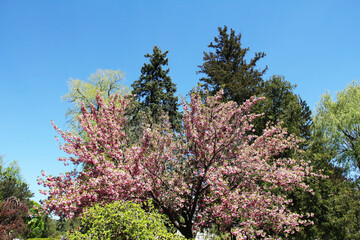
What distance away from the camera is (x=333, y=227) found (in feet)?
35.6

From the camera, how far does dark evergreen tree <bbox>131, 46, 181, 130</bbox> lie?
76.0 ft

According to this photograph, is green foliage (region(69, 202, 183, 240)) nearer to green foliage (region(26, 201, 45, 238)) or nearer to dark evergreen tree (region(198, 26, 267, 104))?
dark evergreen tree (region(198, 26, 267, 104))

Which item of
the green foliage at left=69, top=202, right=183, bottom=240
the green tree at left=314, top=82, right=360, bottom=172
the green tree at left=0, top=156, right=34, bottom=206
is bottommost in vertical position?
the green foliage at left=69, top=202, right=183, bottom=240

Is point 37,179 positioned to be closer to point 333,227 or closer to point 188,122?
point 188,122

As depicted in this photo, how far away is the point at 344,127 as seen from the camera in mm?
23484

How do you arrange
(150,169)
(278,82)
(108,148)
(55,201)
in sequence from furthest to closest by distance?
(278,82) → (108,148) → (150,169) → (55,201)

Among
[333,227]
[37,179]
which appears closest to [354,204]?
[333,227]

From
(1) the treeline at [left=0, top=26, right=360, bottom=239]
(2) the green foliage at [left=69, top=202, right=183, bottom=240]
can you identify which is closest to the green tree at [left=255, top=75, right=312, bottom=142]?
(1) the treeline at [left=0, top=26, right=360, bottom=239]

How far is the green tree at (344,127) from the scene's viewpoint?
22984 mm

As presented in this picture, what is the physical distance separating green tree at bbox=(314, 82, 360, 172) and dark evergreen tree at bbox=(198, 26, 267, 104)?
8.24 metres

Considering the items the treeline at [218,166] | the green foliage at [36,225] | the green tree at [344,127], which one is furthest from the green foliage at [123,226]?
the green foliage at [36,225]

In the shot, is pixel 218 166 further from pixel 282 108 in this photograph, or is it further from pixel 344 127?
pixel 344 127

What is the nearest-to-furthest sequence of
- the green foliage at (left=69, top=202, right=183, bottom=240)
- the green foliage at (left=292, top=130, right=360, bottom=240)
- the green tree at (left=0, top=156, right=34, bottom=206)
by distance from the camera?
the green foliage at (left=69, top=202, right=183, bottom=240)
the green foliage at (left=292, top=130, right=360, bottom=240)
the green tree at (left=0, top=156, right=34, bottom=206)

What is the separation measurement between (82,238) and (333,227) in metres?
11.1
